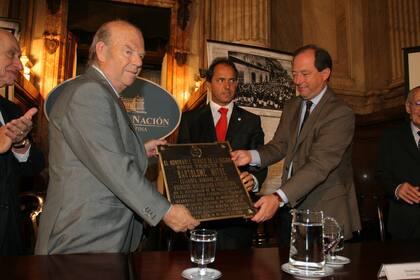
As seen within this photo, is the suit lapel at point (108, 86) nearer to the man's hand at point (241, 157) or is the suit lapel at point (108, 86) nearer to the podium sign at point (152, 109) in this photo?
the man's hand at point (241, 157)

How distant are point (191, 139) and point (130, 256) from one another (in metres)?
1.83

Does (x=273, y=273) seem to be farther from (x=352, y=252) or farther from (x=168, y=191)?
(x=168, y=191)

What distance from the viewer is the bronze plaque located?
1.90m

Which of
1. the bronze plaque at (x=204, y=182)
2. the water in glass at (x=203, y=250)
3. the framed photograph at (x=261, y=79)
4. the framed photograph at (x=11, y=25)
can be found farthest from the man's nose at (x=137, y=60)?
the framed photograph at (x=11, y=25)

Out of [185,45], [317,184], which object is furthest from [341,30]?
[317,184]

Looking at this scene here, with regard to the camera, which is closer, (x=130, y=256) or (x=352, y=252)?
(x=130, y=256)

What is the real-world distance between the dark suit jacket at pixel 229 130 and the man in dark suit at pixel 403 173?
3.59 feet

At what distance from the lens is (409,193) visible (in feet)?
9.61

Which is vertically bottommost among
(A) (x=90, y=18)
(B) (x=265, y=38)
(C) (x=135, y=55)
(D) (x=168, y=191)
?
(D) (x=168, y=191)

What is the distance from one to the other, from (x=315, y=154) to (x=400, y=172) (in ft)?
4.16

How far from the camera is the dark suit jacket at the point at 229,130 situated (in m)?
3.18

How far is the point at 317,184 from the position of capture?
7.84 feet

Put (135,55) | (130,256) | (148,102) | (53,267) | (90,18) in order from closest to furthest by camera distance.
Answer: (53,267), (130,256), (135,55), (148,102), (90,18)

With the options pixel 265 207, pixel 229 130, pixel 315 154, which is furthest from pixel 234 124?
pixel 265 207
